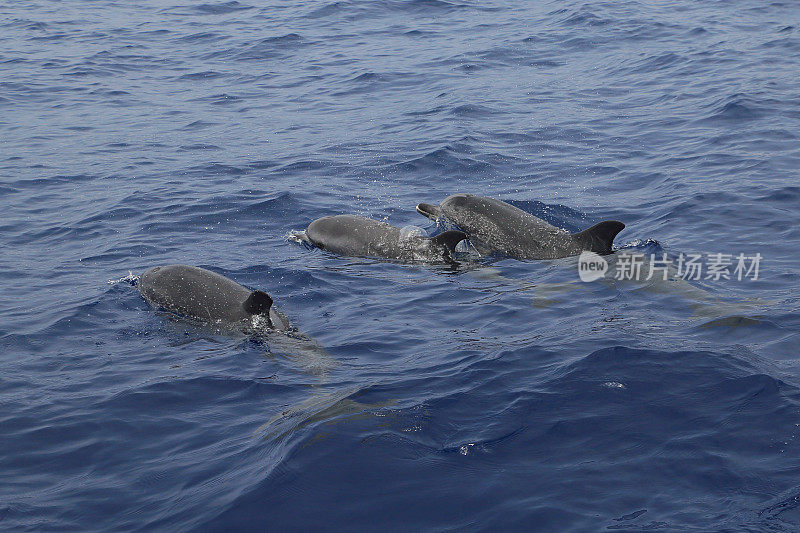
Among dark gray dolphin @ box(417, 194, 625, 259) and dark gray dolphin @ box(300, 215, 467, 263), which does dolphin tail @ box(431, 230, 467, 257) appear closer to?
dark gray dolphin @ box(300, 215, 467, 263)

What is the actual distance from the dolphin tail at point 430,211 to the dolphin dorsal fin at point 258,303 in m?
4.21

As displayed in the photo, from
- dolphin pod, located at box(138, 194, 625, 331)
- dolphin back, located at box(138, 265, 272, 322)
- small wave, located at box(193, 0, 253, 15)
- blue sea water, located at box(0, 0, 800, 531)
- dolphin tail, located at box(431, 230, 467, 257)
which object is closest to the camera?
blue sea water, located at box(0, 0, 800, 531)

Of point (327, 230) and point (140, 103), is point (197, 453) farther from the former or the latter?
point (140, 103)

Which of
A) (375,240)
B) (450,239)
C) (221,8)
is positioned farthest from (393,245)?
(221,8)

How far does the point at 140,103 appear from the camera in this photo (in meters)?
24.2

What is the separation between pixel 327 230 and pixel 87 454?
6.27 meters

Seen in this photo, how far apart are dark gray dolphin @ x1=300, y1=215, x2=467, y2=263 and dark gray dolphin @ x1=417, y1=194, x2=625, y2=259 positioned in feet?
2.23

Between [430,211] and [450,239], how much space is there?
153cm

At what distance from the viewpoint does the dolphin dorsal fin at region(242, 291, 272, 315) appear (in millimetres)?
10383

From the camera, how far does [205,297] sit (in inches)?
443

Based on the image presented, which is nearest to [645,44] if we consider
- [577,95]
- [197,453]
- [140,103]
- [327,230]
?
[577,95]

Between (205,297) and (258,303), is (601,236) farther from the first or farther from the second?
(205,297)

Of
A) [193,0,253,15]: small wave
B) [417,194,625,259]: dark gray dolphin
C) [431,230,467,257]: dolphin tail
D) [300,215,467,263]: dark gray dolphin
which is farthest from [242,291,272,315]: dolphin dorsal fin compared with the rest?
[193,0,253,15]: small wave

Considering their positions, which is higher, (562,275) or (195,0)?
(195,0)
